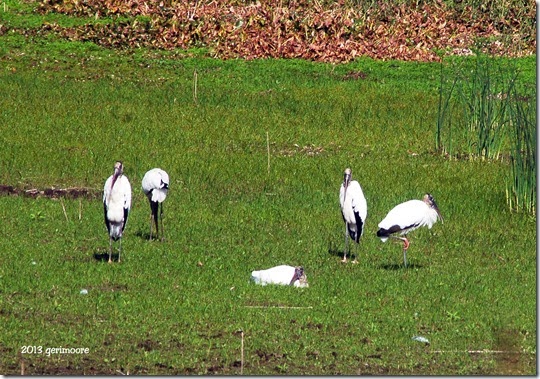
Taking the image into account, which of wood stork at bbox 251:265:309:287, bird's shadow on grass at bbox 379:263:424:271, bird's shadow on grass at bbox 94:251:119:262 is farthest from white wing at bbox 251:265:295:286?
bird's shadow on grass at bbox 94:251:119:262

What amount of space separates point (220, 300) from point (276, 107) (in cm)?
1157

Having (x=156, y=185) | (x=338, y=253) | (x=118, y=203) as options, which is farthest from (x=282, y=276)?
(x=156, y=185)

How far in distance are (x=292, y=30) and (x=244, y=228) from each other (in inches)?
535

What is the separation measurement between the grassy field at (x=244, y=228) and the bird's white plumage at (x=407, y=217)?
20.1 inches

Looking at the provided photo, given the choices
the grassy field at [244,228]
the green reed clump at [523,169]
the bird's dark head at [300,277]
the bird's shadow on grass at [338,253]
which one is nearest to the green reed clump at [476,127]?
the grassy field at [244,228]

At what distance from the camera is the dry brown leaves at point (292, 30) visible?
2820 cm

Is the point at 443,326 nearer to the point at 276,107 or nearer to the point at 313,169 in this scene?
the point at 313,169

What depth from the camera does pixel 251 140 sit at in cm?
2175

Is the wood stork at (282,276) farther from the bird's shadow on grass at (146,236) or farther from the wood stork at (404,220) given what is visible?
the bird's shadow on grass at (146,236)

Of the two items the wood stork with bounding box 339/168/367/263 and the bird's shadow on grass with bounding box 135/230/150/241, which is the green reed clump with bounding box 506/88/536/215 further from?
the bird's shadow on grass with bounding box 135/230/150/241

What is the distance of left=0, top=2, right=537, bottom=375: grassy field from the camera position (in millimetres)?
11258

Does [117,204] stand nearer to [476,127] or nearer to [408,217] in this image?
[408,217]

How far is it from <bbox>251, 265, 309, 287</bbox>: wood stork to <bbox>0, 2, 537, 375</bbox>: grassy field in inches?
7.4

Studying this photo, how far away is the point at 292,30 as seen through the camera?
29.1 m
